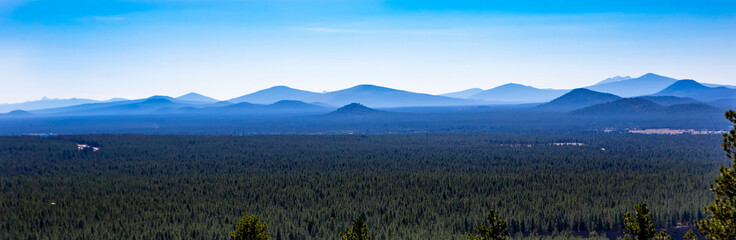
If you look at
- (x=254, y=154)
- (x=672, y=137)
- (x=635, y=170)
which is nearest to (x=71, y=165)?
(x=254, y=154)

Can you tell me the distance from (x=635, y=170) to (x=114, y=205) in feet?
228

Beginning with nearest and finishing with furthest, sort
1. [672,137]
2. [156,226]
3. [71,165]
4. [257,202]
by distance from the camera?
1. [156,226]
2. [257,202]
3. [71,165]
4. [672,137]

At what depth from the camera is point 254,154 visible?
109m

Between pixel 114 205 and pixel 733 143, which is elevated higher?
pixel 733 143

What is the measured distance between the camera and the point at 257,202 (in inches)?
2371

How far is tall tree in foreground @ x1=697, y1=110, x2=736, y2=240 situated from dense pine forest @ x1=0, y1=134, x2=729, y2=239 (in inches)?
1135

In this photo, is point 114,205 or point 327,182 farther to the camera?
point 327,182

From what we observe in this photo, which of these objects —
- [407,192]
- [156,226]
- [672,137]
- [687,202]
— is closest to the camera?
[156,226]

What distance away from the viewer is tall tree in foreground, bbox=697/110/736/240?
15883 mm

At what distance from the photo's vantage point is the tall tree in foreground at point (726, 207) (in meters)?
15.9

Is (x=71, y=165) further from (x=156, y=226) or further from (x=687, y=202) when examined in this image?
(x=687, y=202)

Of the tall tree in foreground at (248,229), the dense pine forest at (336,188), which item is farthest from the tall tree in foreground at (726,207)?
the dense pine forest at (336,188)

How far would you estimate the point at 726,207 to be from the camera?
642 inches

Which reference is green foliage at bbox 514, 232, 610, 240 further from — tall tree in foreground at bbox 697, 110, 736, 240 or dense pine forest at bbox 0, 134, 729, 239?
tall tree in foreground at bbox 697, 110, 736, 240
